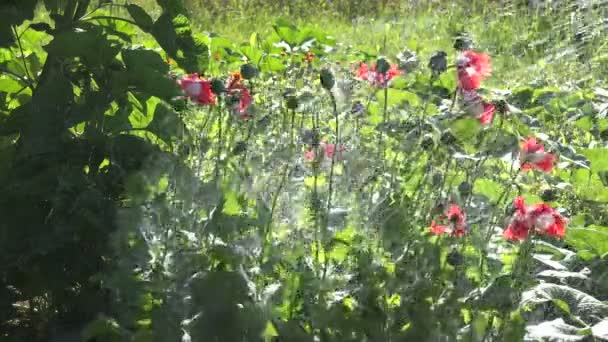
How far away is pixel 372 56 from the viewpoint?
15.1ft

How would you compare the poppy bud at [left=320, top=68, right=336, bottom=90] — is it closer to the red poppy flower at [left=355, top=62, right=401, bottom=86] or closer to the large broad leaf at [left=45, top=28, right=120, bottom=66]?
the large broad leaf at [left=45, top=28, right=120, bottom=66]

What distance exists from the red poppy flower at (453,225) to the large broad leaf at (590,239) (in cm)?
47

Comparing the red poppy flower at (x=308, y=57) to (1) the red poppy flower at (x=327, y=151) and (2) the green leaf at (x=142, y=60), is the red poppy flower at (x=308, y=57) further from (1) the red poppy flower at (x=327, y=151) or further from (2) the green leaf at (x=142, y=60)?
(2) the green leaf at (x=142, y=60)

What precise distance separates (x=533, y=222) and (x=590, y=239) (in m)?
0.47

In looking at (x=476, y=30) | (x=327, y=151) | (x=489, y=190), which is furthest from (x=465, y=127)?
(x=476, y=30)

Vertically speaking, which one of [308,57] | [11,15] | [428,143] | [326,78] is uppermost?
[11,15]

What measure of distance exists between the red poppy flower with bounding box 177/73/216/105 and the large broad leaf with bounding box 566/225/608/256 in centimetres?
93

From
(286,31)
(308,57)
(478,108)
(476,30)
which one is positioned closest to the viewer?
(478,108)

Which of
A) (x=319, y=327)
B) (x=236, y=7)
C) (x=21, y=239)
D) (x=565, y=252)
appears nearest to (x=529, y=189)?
(x=565, y=252)

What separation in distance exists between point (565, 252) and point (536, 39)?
4.01 metres

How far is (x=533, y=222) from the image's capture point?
1.63 metres

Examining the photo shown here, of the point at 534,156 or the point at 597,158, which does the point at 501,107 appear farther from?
the point at 597,158

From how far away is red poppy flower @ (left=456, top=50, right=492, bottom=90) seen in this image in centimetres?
179

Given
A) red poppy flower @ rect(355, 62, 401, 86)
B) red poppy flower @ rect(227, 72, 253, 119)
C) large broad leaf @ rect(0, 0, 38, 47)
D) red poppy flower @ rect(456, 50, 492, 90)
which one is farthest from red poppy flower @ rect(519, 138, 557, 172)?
large broad leaf @ rect(0, 0, 38, 47)
